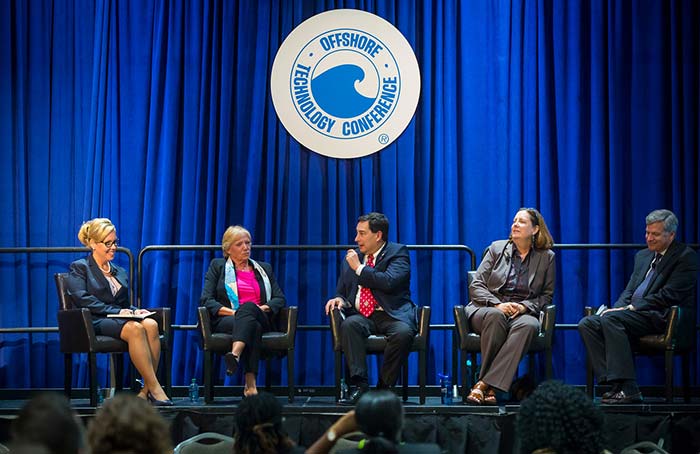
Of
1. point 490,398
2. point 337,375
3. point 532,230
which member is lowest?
point 490,398

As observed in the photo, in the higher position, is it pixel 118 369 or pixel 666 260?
pixel 666 260

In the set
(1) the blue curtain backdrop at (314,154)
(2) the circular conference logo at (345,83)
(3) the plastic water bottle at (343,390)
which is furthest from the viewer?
(2) the circular conference logo at (345,83)

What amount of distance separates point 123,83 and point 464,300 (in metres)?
3.04

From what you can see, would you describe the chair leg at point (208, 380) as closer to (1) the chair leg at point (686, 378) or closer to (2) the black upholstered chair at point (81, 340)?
(2) the black upholstered chair at point (81, 340)

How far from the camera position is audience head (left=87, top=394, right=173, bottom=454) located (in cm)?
218

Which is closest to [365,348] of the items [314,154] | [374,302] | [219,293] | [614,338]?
[374,302]

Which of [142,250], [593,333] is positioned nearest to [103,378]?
[142,250]

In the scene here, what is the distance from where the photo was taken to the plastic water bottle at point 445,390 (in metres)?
5.86

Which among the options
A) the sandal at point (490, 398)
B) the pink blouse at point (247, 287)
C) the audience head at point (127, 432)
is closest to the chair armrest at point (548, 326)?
the sandal at point (490, 398)

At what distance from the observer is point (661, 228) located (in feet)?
19.0

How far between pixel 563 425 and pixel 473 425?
2699 mm

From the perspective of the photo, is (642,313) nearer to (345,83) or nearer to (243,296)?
(243,296)

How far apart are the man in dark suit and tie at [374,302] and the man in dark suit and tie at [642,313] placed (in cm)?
114

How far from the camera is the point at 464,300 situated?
674 cm
